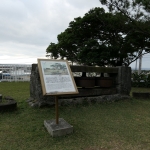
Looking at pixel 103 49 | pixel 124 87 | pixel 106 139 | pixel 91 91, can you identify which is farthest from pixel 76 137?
pixel 103 49

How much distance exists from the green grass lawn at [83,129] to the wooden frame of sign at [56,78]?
477 millimetres

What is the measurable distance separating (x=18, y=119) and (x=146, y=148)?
7.85 ft

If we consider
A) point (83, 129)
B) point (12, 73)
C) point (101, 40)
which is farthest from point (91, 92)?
point (12, 73)

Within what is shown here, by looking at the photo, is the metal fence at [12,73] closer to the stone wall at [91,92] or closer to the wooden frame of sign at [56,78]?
the stone wall at [91,92]

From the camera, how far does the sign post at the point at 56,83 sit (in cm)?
252

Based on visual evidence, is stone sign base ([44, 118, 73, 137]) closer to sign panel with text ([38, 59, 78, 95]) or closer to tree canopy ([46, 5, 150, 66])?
sign panel with text ([38, 59, 78, 95])

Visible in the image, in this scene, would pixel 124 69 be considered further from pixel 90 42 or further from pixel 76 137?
pixel 90 42

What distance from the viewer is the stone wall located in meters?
3.91

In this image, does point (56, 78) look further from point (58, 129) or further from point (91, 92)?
point (91, 92)

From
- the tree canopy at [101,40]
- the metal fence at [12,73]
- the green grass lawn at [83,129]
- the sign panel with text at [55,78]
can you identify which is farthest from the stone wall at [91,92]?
the metal fence at [12,73]

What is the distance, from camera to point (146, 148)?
88.4 inches

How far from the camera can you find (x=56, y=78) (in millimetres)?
2715

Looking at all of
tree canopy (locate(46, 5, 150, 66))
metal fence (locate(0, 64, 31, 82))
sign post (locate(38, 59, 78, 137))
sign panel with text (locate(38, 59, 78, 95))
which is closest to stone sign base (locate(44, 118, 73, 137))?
sign post (locate(38, 59, 78, 137))

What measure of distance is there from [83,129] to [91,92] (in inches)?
72.2
